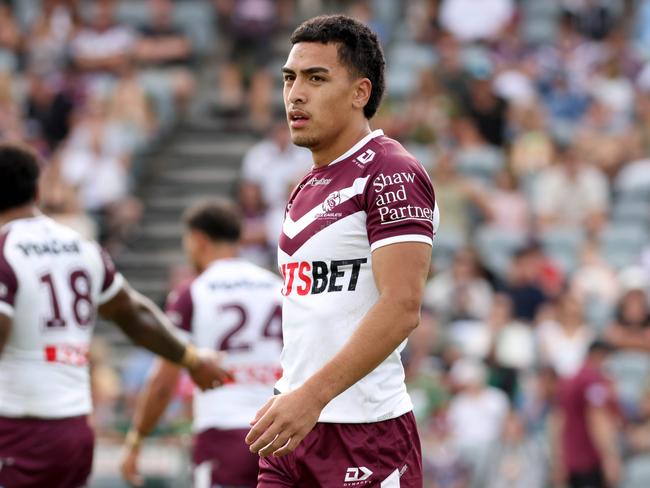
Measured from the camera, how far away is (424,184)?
5223 mm

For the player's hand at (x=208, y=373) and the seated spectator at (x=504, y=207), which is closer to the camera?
the player's hand at (x=208, y=373)

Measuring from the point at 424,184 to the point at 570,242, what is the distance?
980 cm

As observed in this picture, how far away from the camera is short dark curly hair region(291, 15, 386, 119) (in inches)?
210

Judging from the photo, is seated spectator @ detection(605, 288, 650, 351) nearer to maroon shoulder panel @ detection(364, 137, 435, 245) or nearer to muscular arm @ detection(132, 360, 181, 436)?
muscular arm @ detection(132, 360, 181, 436)

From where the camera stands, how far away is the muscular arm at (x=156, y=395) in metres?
8.34

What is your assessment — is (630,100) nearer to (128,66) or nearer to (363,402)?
(128,66)

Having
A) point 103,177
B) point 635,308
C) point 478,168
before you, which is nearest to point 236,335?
point 635,308

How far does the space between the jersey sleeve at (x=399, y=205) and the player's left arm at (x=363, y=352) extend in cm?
4

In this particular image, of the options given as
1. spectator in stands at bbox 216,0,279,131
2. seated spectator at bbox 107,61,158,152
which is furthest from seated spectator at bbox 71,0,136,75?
spectator in stands at bbox 216,0,279,131

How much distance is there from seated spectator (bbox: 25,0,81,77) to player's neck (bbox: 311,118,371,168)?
46.9 feet

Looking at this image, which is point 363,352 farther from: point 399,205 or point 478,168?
point 478,168

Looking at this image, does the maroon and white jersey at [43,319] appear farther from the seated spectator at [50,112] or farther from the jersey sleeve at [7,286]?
the seated spectator at [50,112]

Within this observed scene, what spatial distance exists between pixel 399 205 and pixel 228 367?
11.1 feet

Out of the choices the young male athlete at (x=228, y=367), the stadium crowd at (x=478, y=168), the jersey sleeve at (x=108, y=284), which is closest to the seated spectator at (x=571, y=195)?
the stadium crowd at (x=478, y=168)
